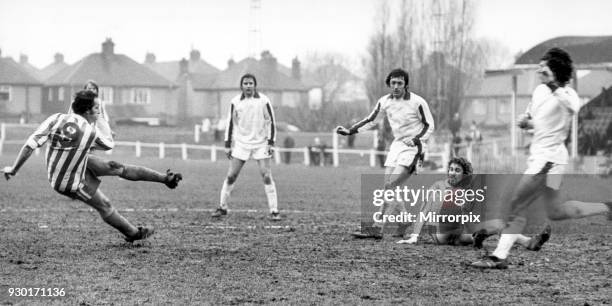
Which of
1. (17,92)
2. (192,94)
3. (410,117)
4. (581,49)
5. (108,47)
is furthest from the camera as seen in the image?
(192,94)

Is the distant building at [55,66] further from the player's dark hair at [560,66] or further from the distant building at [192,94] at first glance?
the player's dark hair at [560,66]

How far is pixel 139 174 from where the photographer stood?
10008 millimetres

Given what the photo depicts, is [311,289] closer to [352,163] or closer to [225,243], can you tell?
[225,243]

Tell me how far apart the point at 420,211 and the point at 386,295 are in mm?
3708

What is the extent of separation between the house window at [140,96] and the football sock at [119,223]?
76.6m

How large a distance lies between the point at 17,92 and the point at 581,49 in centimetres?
5441

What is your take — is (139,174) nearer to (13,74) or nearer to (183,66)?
(13,74)

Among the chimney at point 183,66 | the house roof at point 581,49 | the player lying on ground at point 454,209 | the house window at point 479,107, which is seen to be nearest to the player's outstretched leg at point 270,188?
the player lying on ground at point 454,209

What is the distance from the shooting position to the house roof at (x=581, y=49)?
28.0 m

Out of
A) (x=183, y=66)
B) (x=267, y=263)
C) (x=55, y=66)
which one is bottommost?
(x=267, y=263)

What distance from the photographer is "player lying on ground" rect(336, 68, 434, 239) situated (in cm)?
1115

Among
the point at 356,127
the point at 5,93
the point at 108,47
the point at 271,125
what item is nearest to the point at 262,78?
the point at 108,47

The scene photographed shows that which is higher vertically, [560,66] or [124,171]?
[560,66]

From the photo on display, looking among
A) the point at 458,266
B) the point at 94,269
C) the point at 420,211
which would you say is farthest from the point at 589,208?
the point at 94,269
